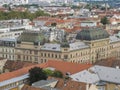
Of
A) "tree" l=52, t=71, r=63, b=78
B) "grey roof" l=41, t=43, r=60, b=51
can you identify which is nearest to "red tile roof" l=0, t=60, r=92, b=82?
"tree" l=52, t=71, r=63, b=78

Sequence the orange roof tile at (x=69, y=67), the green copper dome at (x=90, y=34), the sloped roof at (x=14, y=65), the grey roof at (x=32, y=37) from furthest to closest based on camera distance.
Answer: the green copper dome at (x=90, y=34) < the grey roof at (x=32, y=37) < the sloped roof at (x=14, y=65) < the orange roof tile at (x=69, y=67)

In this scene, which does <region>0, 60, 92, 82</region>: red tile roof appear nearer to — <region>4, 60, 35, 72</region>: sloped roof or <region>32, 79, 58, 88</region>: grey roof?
<region>4, 60, 35, 72</region>: sloped roof

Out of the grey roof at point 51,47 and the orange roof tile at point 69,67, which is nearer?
the orange roof tile at point 69,67

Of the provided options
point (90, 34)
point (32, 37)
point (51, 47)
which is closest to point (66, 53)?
point (51, 47)

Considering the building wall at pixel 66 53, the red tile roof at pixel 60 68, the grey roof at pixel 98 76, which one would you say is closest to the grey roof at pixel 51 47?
the building wall at pixel 66 53

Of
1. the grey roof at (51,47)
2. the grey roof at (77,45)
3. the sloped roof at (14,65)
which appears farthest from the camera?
the grey roof at (77,45)

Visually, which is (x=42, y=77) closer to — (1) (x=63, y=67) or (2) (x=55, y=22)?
(1) (x=63, y=67)

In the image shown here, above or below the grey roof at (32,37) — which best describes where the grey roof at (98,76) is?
below

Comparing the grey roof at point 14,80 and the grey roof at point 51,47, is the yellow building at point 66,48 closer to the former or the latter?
the grey roof at point 51,47

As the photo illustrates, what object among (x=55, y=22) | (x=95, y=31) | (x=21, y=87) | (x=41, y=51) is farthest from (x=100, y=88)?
(x=55, y=22)

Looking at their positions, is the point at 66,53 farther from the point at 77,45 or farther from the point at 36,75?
the point at 36,75
